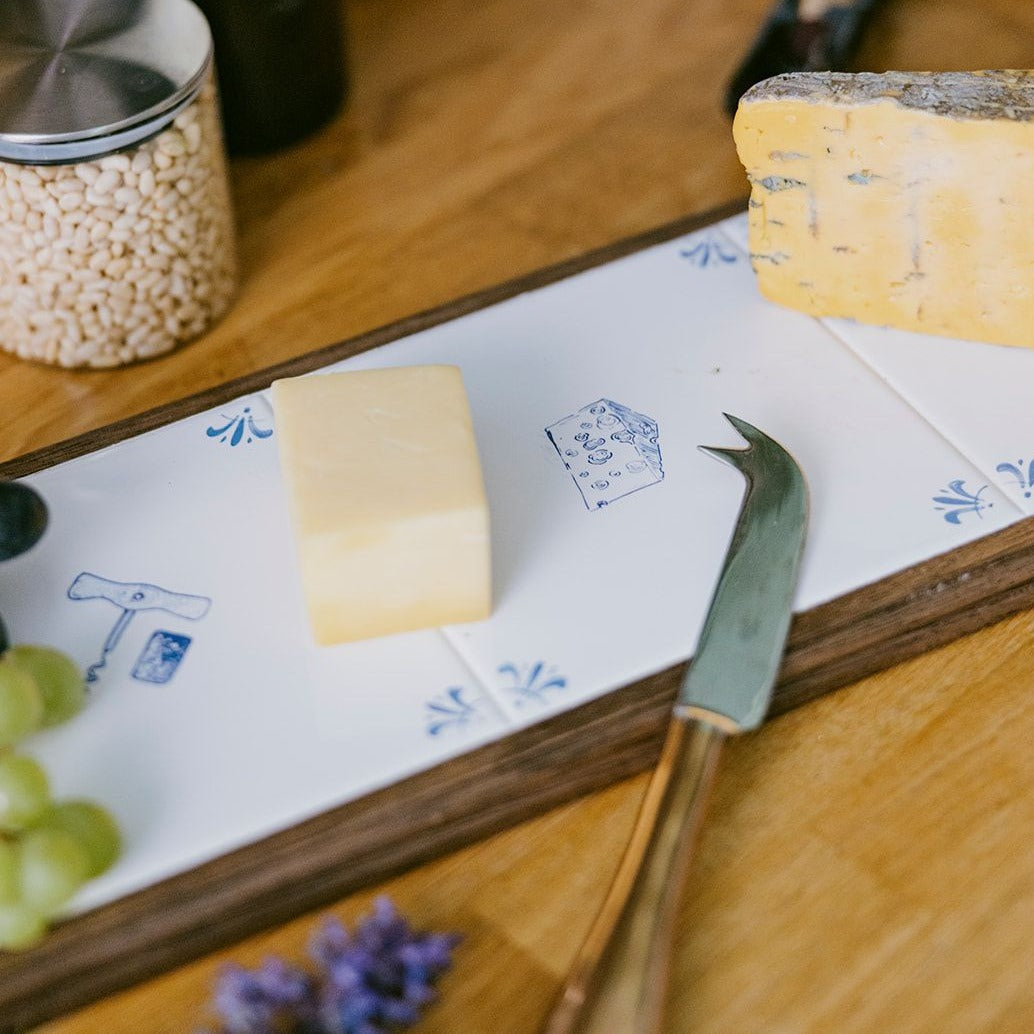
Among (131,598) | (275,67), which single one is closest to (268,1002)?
(131,598)

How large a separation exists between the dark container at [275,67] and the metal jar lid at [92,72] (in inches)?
3.7

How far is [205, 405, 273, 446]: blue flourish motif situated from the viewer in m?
0.78

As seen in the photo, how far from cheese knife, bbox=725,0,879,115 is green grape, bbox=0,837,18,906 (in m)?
0.77

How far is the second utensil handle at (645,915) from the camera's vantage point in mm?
547

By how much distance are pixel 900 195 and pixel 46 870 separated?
598 mm

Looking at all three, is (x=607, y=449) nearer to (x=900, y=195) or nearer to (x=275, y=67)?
(x=900, y=195)

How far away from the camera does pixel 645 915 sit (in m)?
0.57

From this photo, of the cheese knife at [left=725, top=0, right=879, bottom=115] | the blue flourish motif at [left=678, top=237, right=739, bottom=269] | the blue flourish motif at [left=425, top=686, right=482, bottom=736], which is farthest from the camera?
the cheese knife at [left=725, top=0, right=879, bottom=115]

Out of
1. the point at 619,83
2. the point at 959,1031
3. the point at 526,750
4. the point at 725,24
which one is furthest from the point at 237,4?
the point at 959,1031

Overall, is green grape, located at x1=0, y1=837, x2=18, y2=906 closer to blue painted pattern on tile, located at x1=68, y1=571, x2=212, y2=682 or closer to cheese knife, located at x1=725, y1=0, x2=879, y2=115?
blue painted pattern on tile, located at x1=68, y1=571, x2=212, y2=682

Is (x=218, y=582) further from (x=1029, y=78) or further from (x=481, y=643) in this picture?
(x=1029, y=78)

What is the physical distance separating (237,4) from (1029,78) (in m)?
0.53

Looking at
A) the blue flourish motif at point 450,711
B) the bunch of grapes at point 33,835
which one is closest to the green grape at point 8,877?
the bunch of grapes at point 33,835

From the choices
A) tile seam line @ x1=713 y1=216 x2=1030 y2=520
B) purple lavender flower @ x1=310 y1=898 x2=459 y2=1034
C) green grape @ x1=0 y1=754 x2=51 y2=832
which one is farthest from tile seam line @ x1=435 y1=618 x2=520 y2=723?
tile seam line @ x1=713 y1=216 x2=1030 y2=520
